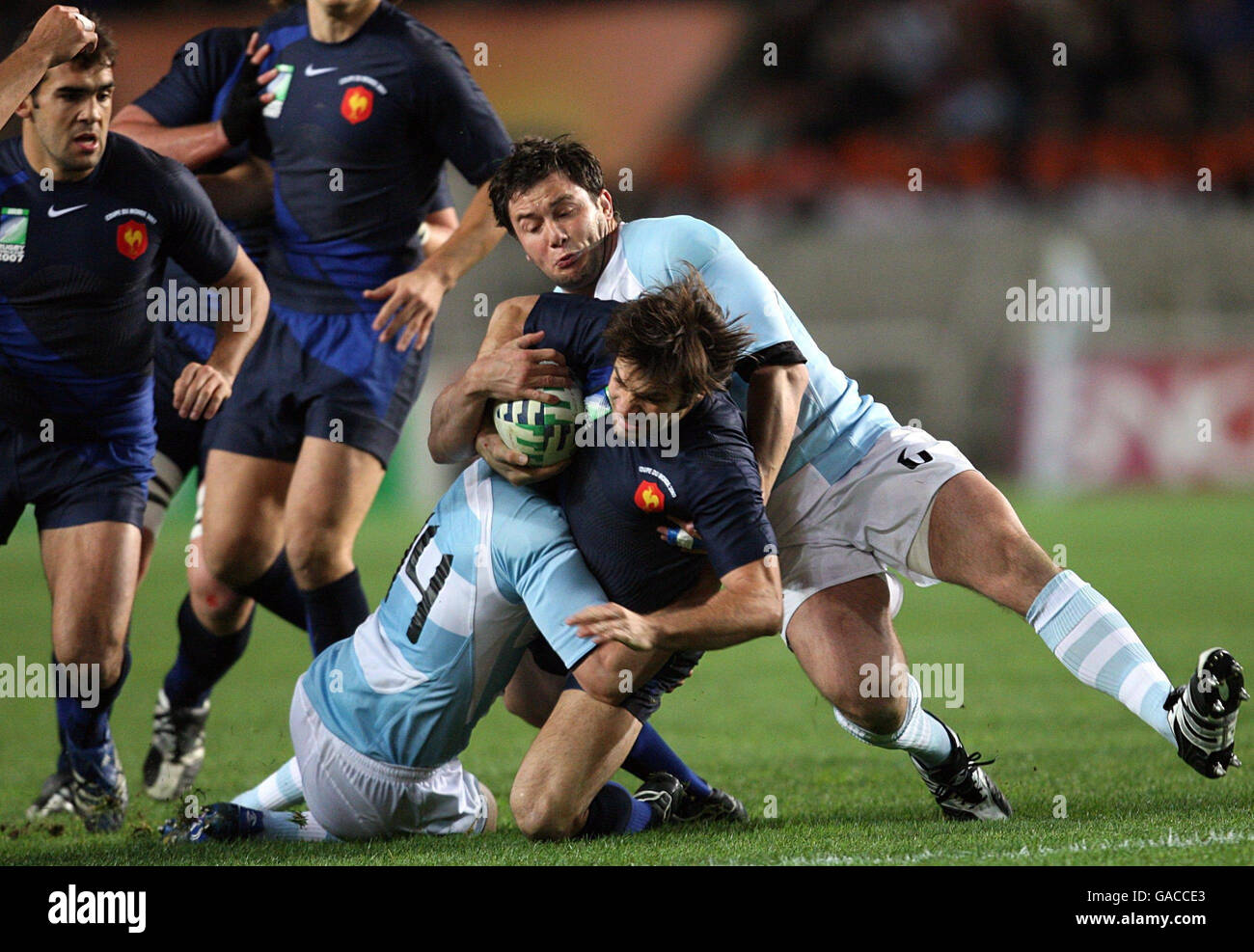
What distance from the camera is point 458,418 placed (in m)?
3.99

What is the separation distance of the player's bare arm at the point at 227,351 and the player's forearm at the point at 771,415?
1.74m

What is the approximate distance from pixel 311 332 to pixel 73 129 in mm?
1154

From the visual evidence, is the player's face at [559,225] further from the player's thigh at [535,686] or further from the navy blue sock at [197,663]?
the navy blue sock at [197,663]

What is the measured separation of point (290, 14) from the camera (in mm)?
5387

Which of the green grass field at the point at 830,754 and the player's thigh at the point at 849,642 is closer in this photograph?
the green grass field at the point at 830,754

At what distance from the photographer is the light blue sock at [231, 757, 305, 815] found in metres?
4.29

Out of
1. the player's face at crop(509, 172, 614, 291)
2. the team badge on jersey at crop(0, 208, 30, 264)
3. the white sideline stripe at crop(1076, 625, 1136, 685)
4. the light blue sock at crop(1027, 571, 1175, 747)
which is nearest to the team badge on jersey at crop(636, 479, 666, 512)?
the player's face at crop(509, 172, 614, 291)

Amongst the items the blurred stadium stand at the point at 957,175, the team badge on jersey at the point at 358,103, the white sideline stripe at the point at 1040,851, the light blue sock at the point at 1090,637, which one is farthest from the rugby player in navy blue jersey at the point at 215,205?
the blurred stadium stand at the point at 957,175

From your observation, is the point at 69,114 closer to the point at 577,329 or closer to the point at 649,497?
the point at 577,329

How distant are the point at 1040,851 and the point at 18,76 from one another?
3.40 meters

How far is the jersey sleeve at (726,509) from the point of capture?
3.69m

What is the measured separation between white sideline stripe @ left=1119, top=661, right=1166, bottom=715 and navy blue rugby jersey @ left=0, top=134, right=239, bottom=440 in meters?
2.99

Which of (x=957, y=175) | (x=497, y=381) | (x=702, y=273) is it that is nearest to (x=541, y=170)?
(x=702, y=273)
